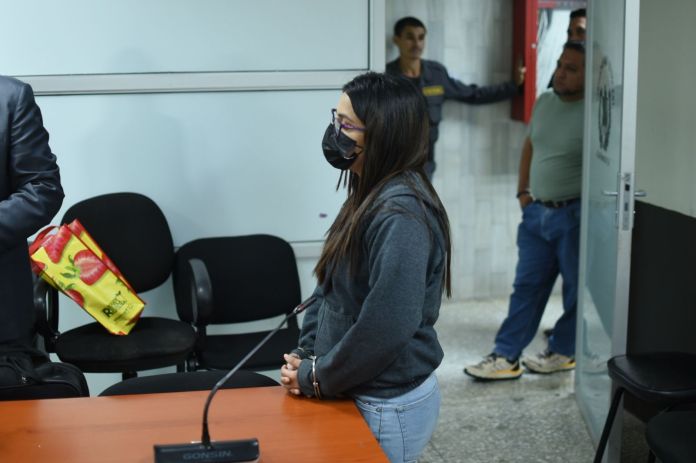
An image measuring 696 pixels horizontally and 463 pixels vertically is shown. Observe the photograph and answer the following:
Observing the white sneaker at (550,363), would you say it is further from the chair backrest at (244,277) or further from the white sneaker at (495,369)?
the chair backrest at (244,277)

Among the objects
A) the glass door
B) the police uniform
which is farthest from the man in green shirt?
the police uniform

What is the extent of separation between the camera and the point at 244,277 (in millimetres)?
3477

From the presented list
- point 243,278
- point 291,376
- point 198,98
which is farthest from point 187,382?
point 198,98

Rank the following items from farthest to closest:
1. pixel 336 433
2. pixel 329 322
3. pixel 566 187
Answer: pixel 566 187 → pixel 329 322 → pixel 336 433

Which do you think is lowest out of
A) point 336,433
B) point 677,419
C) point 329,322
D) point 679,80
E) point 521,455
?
point 521,455

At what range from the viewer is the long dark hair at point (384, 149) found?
1.84m

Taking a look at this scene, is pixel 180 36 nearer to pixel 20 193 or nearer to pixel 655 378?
pixel 20 193

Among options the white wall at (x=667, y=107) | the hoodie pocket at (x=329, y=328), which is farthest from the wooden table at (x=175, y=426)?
the white wall at (x=667, y=107)

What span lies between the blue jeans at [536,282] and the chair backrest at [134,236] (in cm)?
175

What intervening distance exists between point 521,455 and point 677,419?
1.03m

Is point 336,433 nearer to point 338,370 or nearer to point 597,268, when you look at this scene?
point 338,370

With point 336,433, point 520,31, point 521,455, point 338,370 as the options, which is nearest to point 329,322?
point 338,370

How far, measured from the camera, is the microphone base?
156 centimetres

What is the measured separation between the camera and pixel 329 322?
6.32 feet
